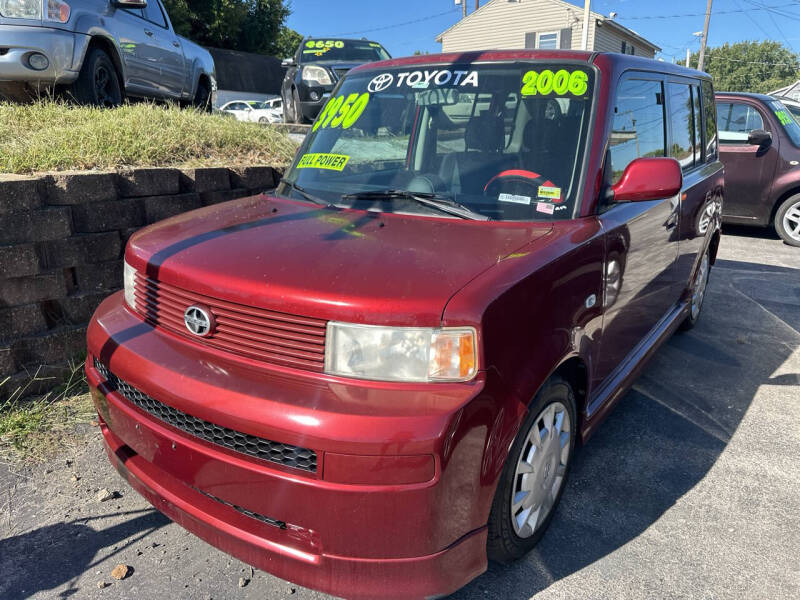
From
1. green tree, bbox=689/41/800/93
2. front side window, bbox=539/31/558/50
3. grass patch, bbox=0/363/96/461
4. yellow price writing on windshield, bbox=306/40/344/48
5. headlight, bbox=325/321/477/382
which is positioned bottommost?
grass patch, bbox=0/363/96/461

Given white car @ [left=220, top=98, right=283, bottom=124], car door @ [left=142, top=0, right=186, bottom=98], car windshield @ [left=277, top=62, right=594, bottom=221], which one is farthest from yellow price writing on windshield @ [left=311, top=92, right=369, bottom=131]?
white car @ [left=220, top=98, right=283, bottom=124]

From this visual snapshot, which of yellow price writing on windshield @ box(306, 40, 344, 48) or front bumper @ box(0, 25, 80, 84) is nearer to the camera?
front bumper @ box(0, 25, 80, 84)

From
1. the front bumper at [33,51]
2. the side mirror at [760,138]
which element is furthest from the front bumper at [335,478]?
the side mirror at [760,138]

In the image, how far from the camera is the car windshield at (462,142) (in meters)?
2.65

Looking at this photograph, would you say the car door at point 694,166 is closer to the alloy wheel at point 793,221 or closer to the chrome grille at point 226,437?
the chrome grille at point 226,437

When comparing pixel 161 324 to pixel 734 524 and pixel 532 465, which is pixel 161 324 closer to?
pixel 532 465

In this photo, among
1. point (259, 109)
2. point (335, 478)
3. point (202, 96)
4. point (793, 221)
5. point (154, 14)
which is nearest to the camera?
point (335, 478)

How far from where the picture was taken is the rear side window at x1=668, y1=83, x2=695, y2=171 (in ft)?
12.7

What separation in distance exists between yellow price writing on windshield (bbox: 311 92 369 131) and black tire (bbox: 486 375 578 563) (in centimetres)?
179

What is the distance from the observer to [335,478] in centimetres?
176

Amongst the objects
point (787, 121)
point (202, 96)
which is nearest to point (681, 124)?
point (787, 121)

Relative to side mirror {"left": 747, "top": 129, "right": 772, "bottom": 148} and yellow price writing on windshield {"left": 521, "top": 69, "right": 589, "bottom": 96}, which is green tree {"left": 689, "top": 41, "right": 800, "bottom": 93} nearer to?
side mirror {"left": 747, "top": 129, "right": 772, "bottom": 148}

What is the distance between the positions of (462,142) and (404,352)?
4.55 feet

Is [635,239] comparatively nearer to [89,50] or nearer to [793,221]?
[89,50]
